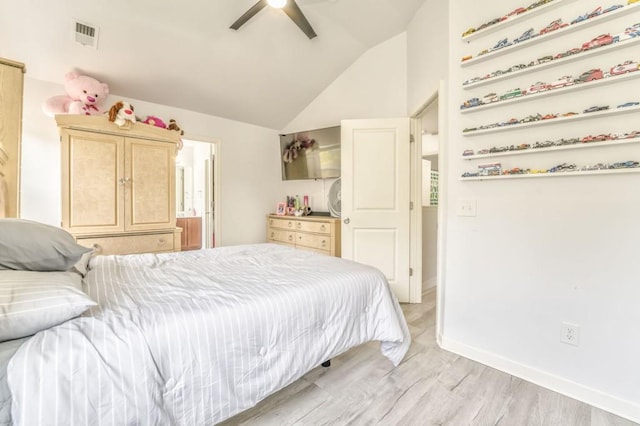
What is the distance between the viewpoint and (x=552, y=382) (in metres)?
1.66

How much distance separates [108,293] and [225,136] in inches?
126

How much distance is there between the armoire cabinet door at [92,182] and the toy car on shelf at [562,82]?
11.2 ft

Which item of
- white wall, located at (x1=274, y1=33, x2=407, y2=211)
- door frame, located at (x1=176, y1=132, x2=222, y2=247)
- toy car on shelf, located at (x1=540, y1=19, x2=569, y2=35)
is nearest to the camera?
toy car on shelf, located at (x1=540, y1=19, x2=569, y2=35)

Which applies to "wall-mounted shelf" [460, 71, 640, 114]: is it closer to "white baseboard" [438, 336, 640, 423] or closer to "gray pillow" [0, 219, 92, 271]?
"white baseboard" [438, 336, 640, 423]

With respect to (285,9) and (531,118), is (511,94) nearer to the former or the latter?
(531,118)

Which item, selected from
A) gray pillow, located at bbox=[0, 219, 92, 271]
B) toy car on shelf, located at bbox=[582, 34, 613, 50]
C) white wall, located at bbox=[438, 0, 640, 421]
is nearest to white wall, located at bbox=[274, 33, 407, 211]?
white wall, located at bbox=[438, 0, 640, 421]

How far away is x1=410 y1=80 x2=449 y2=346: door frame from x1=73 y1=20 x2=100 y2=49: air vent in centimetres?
297

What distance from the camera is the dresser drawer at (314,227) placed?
3516 millimetres

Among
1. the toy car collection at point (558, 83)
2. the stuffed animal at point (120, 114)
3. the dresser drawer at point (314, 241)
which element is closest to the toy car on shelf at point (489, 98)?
the toy car collection at point (558, 83)

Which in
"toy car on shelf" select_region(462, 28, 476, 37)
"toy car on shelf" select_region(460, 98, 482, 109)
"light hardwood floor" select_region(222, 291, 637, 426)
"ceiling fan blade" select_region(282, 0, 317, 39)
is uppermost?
"ceiling fan blade" select_region(282, 0, 317, 39)

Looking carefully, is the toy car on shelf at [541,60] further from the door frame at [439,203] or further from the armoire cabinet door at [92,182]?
the armoire cabinet door at [92,182]

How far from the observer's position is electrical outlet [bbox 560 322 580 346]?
160 centimetres

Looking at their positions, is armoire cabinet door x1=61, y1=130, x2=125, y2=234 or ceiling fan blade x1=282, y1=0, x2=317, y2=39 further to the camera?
armoire cabinet door x1=61, y1=130, x2=125, y2=234

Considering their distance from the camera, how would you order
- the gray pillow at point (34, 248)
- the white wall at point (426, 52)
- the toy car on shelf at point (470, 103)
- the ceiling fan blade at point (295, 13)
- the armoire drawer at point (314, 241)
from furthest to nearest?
the armoire drawer at point (314, 241) < the white wall at point (426, 52) < the ceiling fan blade at point (295, 13) < the toy car on shelf at point (470, 103) < the gray pillow at point (34, 248)
